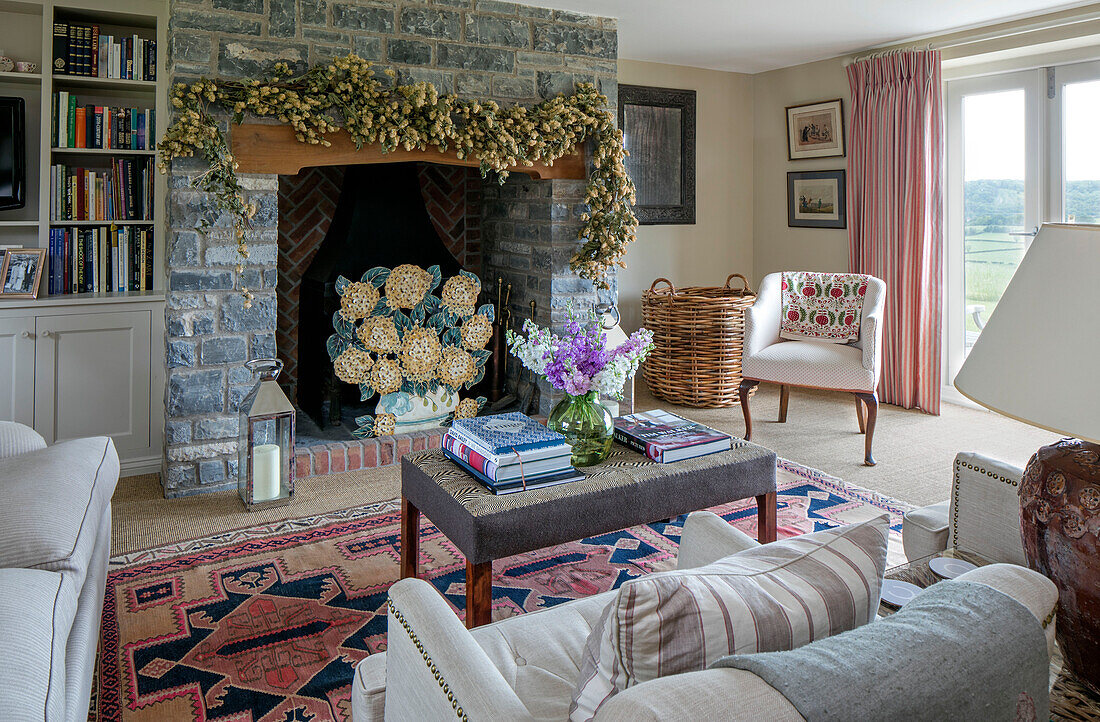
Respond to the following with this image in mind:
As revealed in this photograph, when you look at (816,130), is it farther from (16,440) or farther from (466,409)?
(16,440)

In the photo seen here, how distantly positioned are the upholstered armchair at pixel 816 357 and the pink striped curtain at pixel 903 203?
797mm

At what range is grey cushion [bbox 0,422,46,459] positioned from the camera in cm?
205

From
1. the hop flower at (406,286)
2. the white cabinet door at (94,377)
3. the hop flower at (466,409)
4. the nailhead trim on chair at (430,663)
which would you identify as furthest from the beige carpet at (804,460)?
the nailhead trim on chair at (430,663)

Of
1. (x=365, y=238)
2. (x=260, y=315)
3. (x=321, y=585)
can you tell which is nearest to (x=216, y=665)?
(x=321, y=585)

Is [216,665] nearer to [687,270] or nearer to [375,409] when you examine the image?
[375,409]

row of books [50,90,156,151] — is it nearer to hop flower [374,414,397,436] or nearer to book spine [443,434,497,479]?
hop flower [374,414,397,436]

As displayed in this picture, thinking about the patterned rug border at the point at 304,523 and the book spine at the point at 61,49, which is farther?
the book spine at the point at 61,49

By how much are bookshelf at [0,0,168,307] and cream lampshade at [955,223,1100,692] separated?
341cm

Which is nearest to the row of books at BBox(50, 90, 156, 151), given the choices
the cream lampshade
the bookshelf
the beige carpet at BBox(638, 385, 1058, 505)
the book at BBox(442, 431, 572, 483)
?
the bookshelf

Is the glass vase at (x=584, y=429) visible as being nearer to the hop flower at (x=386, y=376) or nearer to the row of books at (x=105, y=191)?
the hop flower at (x=386, y=376)

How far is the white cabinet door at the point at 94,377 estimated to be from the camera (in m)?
3.40

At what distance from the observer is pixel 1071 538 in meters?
1.11

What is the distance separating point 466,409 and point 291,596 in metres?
1.76

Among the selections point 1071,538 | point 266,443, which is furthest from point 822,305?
point 1071,538
